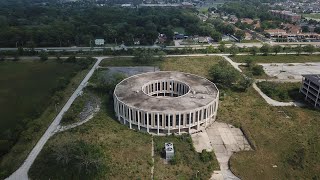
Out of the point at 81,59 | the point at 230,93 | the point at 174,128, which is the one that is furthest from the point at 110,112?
the point at 81,59

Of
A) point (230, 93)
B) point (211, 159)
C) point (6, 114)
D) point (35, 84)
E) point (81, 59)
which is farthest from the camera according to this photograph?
point (81, 59)

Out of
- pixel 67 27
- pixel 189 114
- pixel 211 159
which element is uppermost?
pixel 67 27

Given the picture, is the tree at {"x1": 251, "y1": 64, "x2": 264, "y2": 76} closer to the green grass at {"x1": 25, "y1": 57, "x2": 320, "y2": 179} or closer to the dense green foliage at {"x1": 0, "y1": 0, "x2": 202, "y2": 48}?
the green grass at {"x1": 25, "y1": 57, "x2": 320, "y2": 179}

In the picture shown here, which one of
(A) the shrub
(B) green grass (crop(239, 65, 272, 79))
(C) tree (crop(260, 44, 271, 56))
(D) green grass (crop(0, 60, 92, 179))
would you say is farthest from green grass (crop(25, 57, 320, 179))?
(C) tree (crop(260, 44, 271, 56))

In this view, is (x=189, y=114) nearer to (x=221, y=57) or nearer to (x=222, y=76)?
(x=222, y=76)

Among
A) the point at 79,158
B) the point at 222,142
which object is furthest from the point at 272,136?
the point at 79,158
